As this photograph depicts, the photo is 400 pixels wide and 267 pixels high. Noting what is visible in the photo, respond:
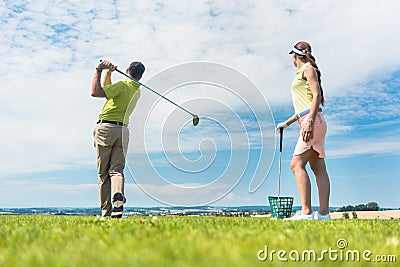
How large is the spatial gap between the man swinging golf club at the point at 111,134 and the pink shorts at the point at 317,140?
3.25m

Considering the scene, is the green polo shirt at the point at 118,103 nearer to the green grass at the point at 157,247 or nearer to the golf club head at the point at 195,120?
the golf club head at the point at 195,120

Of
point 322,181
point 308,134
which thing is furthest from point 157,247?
point 322,181

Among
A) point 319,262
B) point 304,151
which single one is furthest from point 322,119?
point 319,262

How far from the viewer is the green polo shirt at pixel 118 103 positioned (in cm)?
834

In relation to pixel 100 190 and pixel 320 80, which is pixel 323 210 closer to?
pixel 320 80

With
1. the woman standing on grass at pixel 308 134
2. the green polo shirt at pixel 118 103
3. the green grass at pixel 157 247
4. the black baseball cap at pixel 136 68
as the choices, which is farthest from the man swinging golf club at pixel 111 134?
the green grass at pixel 157 247

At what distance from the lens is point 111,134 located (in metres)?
8.35

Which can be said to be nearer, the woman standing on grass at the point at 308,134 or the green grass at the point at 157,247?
the green grass at the point at 157,247

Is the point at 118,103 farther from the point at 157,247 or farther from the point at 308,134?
the point at 157,247

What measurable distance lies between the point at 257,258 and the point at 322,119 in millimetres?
4651

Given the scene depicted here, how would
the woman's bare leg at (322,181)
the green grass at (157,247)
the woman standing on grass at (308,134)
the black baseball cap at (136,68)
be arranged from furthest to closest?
the black baseball cap at (136,68)
the woman's bare leg at (322,181)
the woman standing on grass at (308,134)
the green grass at (157,247)

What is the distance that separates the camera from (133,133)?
8.79 m

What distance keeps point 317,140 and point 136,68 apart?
3.74 m

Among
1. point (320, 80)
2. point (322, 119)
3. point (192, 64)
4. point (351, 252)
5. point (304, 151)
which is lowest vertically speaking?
point (351, 252)
